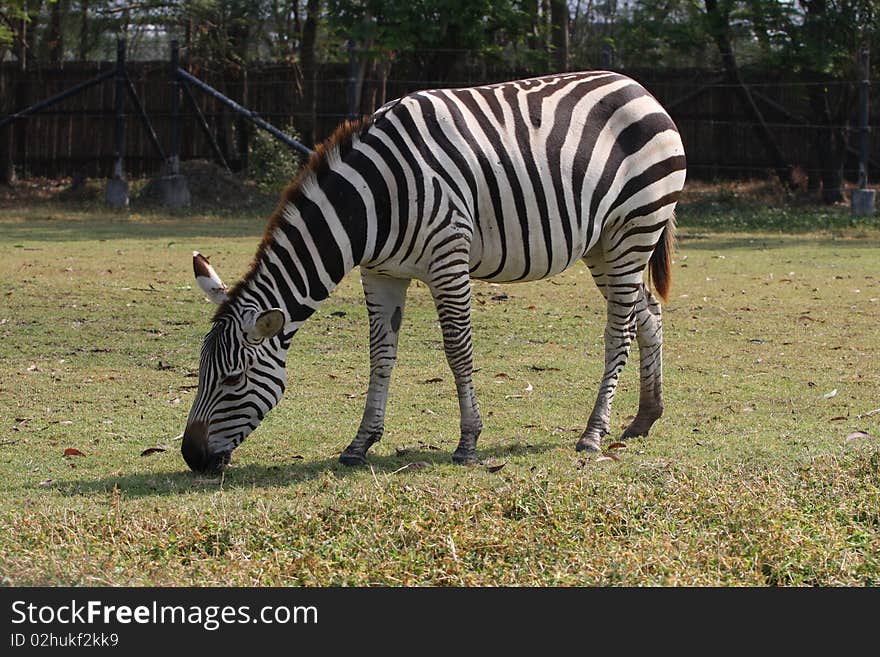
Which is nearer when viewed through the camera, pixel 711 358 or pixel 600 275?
pixel 600 275

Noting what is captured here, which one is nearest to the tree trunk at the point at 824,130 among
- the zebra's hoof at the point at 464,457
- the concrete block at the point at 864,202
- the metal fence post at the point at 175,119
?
the concrete block at the point at 864,202

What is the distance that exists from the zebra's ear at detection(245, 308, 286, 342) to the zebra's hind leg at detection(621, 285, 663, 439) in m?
2.23

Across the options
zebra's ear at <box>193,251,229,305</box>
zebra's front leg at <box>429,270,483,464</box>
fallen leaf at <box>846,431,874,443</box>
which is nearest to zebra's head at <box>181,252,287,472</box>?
zebra's ear at <box>193,251,229,305</box>

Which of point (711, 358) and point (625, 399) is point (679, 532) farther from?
point (711, 358)

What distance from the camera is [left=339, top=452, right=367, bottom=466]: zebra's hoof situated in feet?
20.9

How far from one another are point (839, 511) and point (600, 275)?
101 inches

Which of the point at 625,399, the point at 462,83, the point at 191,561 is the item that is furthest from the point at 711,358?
the point at 462,83

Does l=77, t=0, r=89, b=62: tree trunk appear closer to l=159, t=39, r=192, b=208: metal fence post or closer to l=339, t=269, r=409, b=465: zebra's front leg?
l=159, t=39, r=192, b=208: metal fence post

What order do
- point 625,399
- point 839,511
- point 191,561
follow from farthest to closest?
point 625,399
point 839,511
point 191,561

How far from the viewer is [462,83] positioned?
22500 millimetres

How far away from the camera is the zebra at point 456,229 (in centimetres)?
610

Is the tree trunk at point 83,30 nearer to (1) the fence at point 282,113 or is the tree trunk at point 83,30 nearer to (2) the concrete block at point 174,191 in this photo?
(1) the fence at point 282,113

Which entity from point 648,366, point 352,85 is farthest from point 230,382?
point 352,85

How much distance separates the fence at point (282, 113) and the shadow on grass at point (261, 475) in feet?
54.9
